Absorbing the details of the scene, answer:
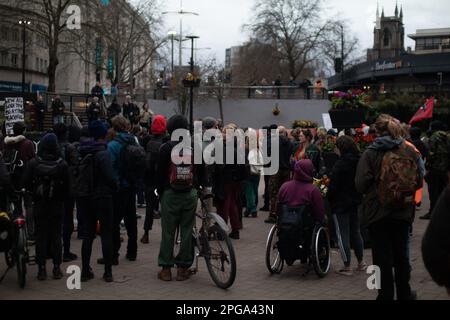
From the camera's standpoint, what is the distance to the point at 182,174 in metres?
7.87

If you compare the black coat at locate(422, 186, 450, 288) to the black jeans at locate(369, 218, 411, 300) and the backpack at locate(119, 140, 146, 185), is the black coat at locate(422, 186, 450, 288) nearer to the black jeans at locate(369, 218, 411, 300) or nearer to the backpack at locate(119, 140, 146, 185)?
the black jeans at locate(369, 218, 411, 300)

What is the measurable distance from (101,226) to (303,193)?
2552 millimetres

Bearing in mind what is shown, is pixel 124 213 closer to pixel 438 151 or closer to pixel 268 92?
pixel 438 151

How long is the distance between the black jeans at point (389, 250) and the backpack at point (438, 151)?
22.2 ft

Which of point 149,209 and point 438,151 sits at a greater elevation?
point 438,151

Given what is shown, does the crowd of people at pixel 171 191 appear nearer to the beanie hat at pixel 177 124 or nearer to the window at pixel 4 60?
the beanie hat at pixel 177 124

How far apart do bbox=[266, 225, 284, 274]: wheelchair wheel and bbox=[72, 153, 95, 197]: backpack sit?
2.34 m

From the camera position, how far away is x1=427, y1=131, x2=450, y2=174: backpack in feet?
41.5

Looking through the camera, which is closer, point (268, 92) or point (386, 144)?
point (386, 144)

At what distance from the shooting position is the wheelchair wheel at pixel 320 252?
26.2 feet

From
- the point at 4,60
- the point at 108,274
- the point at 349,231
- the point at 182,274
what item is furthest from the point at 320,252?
the point at 4,60

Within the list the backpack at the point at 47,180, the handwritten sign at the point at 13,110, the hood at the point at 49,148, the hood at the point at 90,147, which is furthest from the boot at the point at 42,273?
the handwritten sign at the point at 13,110

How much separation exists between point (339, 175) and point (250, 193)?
5.39 m

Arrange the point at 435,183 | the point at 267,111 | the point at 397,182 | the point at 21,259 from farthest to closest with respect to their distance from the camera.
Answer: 1. the point at 267,111
2. the point at 435,183
3. the point at 21,259
4. the point at 397,182
